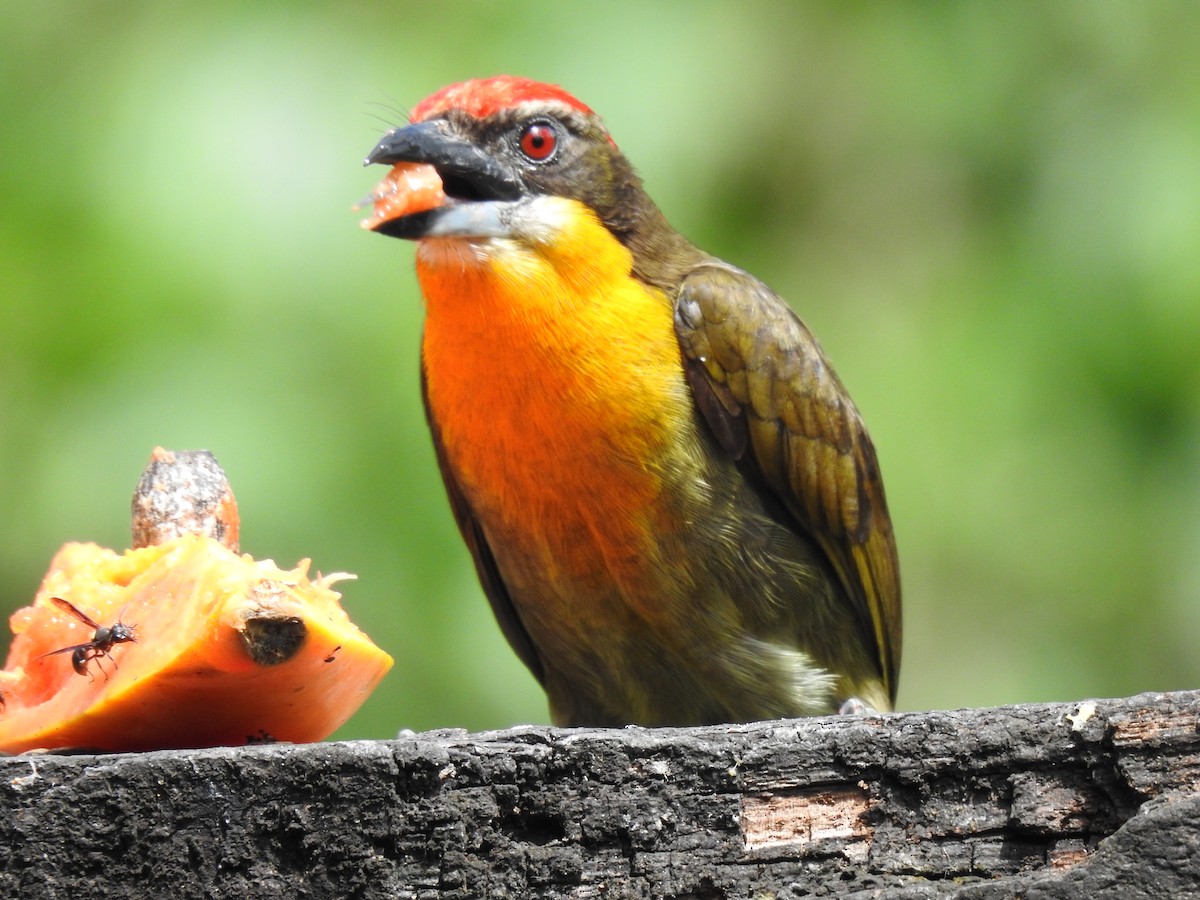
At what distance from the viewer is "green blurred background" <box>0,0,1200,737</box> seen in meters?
5.24

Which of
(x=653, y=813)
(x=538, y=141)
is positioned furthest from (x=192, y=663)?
(x=538, y=141)

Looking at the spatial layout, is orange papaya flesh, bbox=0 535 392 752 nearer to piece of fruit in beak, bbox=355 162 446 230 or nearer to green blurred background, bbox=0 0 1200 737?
piece of fruit in beak, bbox=355 162 446 230

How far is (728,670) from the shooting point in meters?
3.90

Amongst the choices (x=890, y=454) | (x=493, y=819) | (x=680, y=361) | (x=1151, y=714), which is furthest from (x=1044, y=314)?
(x=493, y=819)

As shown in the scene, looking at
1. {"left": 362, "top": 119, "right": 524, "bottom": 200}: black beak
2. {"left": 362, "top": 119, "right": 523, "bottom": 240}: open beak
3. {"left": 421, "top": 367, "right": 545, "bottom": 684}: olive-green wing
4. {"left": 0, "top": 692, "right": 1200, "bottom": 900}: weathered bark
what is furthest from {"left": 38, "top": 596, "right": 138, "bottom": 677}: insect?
{"left": 421, "top": 367, "right": 545, "bottom": 684}: olive-green wing

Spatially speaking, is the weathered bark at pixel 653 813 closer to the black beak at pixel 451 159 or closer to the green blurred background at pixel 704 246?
the black beak at pixel 451 159

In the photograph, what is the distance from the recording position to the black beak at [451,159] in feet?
12.3

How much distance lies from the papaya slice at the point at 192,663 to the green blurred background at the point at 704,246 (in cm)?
225

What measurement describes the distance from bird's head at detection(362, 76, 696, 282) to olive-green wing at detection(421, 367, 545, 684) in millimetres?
640

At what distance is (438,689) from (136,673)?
2.83m

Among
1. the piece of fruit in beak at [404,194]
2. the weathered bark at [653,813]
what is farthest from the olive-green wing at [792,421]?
the weathered bark at [653,813]

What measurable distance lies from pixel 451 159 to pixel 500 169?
0.51 ft

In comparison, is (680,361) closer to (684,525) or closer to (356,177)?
(684,525)

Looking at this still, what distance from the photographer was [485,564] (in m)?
4.48
